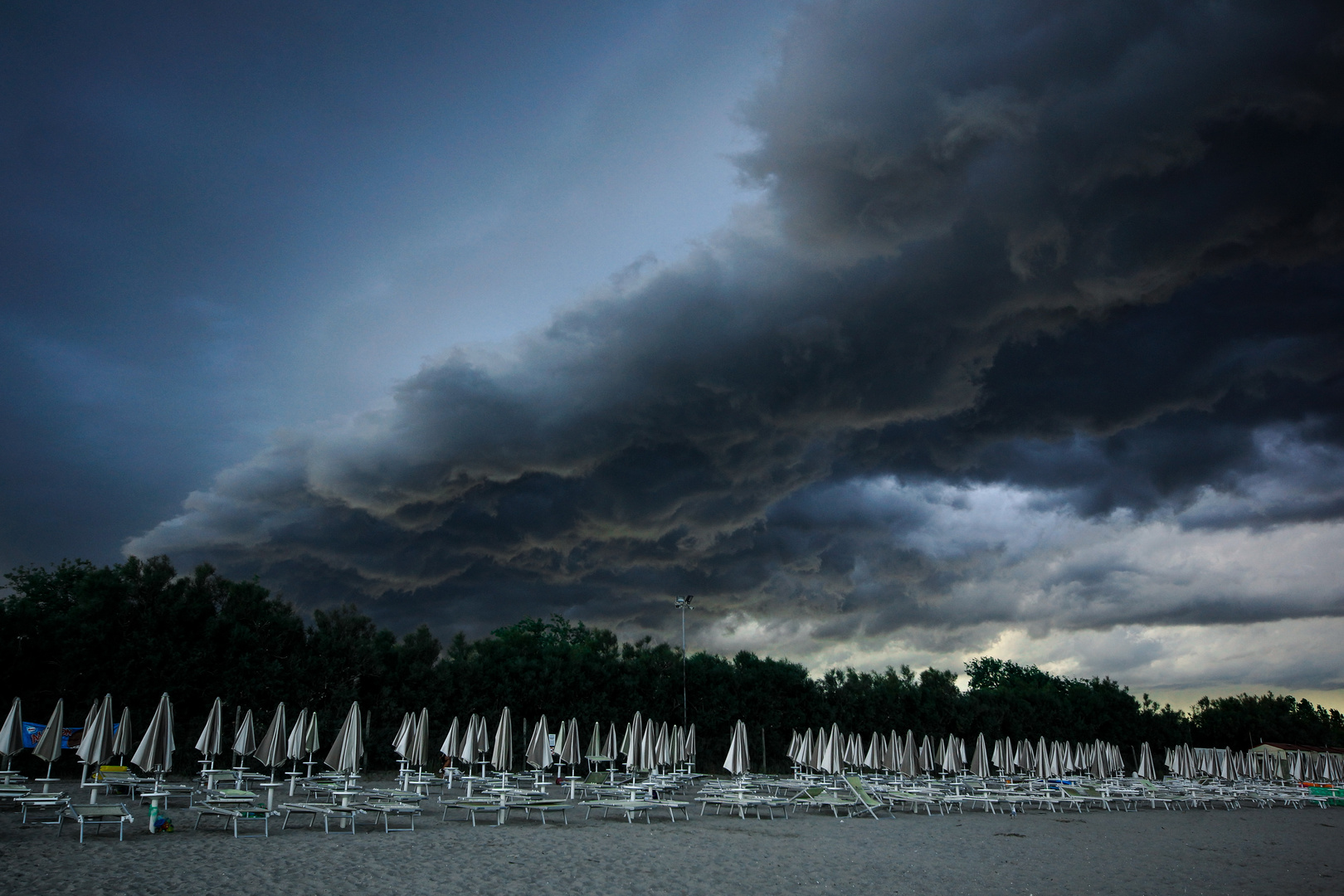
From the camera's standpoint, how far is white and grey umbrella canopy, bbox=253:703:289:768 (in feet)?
54.4

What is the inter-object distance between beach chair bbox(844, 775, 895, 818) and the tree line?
15968mm

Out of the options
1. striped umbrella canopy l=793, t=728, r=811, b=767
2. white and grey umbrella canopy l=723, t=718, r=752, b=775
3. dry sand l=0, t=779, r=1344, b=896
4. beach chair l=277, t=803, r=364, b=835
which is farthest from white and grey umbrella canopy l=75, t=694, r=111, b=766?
striped umbrella canopy l=793, t=728, r=811, b=767

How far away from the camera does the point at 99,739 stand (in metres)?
14.2

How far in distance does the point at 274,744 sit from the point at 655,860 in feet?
31.7

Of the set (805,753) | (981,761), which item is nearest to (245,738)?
(805,753)

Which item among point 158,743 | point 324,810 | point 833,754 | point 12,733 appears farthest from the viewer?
point 833,754

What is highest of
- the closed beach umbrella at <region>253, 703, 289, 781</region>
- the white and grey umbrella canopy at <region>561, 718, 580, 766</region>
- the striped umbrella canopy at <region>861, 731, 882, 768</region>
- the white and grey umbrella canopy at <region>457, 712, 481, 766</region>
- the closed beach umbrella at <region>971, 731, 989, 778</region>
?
the closed beach umbrella at <region>253, 703, 289, 781</region>

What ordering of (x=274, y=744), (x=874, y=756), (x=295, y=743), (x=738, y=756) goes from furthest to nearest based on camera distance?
(x=874, y=756), (x=738, y=756), (x=295, y=743), (x=274, y=744)

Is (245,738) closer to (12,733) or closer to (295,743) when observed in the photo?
(295,743)

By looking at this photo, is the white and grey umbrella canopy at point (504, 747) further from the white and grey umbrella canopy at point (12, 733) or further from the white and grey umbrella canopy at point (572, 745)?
the white and grey umbrella canopy at point (12, 733)

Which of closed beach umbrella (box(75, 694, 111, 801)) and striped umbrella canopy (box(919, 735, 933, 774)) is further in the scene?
striped umbrella canopy (box(919, 735, 933, 774))

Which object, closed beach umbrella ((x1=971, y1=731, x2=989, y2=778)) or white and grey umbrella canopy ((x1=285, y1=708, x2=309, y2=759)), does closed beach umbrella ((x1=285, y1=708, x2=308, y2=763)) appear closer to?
white and grey umbrella canopy ((x1=285, y1=708, x2=309, y2=759))

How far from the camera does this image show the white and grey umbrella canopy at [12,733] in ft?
48.7

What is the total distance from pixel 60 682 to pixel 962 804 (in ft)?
96.2
